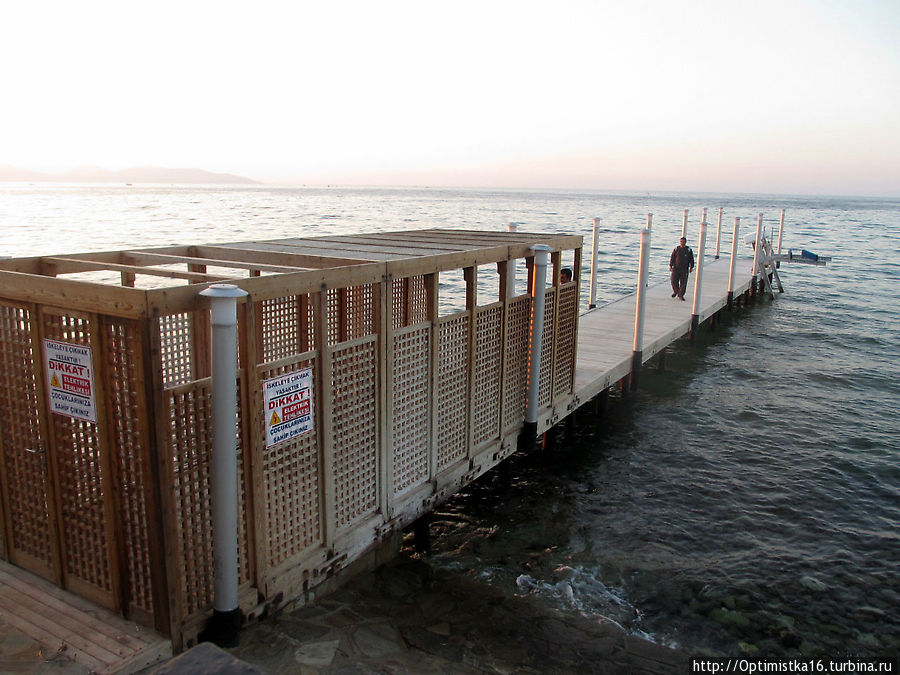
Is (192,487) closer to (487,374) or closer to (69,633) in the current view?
(69,633)

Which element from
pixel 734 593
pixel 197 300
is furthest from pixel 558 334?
pixel 197 300

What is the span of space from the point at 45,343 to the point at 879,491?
426 inches

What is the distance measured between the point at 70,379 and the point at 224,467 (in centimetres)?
120

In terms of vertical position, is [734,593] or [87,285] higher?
[87,285]

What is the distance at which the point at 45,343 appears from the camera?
495 centimetres

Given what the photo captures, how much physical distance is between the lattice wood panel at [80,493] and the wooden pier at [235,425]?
0.04 ft

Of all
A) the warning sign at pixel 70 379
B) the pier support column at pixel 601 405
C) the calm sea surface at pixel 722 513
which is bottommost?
the calm sea surface at pixel 722 513

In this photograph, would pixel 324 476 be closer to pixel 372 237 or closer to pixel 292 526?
pixel 292 526

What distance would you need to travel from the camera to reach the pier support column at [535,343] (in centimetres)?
864

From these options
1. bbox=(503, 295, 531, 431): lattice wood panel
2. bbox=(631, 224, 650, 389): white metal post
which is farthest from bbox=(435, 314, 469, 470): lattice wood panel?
bbox=(631, 224, 650, 389): white metal post

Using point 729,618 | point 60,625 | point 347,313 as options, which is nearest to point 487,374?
point 347,313

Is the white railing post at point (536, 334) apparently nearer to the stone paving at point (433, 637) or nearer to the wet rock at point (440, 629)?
the stone paving at point (433, 637)

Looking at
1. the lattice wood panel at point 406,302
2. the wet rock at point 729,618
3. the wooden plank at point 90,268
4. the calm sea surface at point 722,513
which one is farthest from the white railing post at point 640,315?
the wooden plank at point 90,268

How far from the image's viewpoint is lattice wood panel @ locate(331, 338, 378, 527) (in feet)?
19.6
